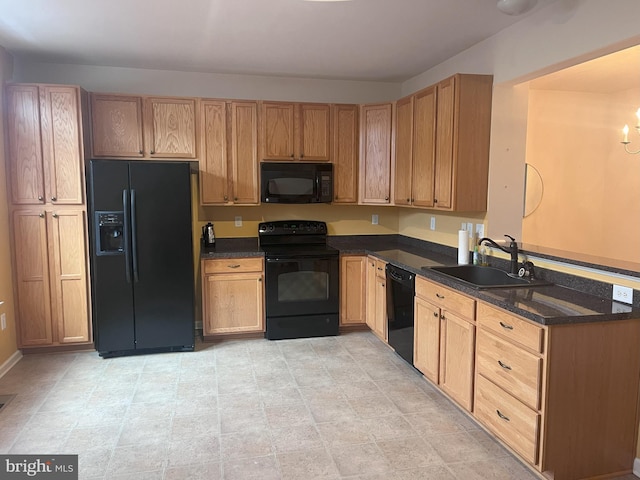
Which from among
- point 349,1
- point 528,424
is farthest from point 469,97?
point 528,424

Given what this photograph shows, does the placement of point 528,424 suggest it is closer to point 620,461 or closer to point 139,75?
point 620,461

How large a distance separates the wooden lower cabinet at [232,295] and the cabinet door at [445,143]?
1785 millimetres

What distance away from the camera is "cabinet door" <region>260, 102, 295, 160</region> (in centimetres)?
445

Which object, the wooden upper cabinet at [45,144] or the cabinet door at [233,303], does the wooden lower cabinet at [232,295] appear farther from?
the wooden upper cabinet at [45,144]

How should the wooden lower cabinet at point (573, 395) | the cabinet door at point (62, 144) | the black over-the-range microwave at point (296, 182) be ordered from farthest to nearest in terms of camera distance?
the black over-the-range microwave at point (296, 182) < the cabinet door at point (62, 144) < the wooden lower cabinet at point (573, 395)

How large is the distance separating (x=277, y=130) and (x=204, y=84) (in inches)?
34.2

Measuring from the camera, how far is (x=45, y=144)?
377 centimetres

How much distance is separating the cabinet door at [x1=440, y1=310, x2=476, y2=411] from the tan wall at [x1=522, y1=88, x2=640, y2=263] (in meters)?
1.94

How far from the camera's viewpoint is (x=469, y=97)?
340cm

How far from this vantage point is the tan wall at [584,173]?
438 cm

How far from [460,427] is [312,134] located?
2.98m

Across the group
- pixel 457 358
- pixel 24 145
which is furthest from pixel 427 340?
pixel 24 145

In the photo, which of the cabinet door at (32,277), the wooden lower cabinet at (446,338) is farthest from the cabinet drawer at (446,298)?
the cabinet door at (32,277)

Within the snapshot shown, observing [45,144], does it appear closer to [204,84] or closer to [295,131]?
[204,84]
